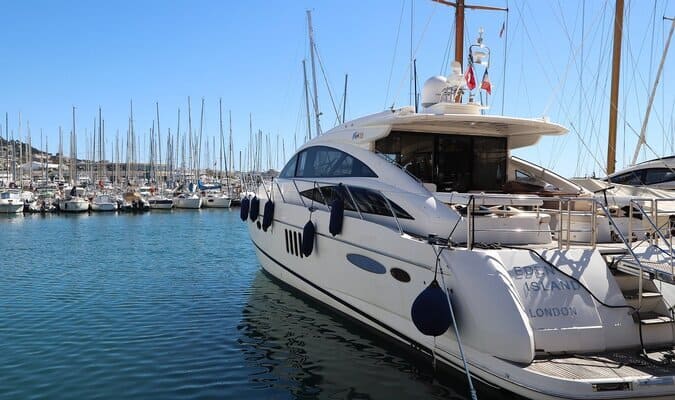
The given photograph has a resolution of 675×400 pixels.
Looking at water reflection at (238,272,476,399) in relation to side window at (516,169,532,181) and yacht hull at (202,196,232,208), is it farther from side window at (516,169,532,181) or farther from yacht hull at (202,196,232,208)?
yacht hull at (202,196,232,208)

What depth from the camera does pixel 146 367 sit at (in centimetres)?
741

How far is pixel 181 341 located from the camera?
859 centimetres

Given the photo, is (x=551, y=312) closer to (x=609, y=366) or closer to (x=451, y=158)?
(x=609, y=366)

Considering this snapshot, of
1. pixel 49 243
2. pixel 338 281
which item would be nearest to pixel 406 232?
pixel 338 281

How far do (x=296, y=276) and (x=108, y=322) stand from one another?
3.56 metres

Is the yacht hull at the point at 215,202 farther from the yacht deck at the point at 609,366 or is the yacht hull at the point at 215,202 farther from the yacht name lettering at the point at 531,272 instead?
the yacht deck at the point at 609,366

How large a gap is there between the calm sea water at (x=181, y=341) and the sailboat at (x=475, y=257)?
540 millimetres

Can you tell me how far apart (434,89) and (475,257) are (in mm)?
4898

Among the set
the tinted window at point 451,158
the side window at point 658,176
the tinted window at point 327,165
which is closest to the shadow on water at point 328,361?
the tinted window at point 327,165

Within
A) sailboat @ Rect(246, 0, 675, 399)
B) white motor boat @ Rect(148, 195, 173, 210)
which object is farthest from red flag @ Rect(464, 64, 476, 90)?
white motor boat @ Rect(148, 195, 173, 210)

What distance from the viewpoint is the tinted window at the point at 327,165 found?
30.7 ft

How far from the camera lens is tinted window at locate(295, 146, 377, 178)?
937cm

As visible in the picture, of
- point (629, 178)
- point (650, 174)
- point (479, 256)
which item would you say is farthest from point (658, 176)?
point (479, 256)

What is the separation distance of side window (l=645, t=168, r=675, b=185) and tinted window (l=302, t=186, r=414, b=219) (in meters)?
11.2
